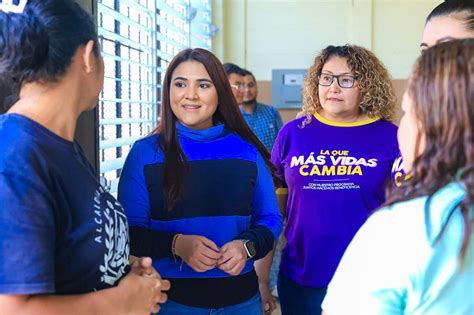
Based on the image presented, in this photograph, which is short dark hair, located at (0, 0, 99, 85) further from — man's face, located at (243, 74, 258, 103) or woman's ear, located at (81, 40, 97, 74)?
man's face, located at (243, 74, 258, 103)

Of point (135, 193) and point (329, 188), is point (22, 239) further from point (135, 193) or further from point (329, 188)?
point (329, 188)

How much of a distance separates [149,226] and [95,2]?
728 mm

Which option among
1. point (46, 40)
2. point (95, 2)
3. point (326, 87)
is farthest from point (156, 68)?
point (46, 40)

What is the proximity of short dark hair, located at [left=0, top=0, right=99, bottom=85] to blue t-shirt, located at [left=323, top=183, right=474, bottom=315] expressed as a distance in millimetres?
668

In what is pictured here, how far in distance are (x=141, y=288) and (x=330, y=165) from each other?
1.08 m

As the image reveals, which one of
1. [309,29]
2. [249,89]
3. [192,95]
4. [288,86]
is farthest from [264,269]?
[309,29]

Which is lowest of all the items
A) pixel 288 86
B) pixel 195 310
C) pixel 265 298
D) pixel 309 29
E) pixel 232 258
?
pixel 265 298

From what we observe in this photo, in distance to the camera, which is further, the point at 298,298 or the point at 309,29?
the point at 309,29

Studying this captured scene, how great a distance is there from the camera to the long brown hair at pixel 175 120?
5.80ft

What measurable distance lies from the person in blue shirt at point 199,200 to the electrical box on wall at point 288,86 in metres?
3.48

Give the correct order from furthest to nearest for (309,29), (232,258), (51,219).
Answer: (309,29) < (232,258) < (51,219)

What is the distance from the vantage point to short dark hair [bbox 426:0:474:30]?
1551 millimetres

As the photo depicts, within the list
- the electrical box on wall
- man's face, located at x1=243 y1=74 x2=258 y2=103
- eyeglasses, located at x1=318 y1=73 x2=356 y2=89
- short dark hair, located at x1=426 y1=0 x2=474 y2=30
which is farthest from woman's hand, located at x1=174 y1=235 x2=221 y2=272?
the electrical box on wall

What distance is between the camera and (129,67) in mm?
2898
